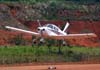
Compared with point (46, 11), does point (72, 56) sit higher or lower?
lower

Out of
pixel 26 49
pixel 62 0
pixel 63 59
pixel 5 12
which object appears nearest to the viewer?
pixel 63 59

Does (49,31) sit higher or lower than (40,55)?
higher

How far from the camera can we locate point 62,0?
323 ft

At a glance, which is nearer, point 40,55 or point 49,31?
point 40,55

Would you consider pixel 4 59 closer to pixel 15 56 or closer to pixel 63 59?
pixel 15 56

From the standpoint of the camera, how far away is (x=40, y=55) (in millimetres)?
54219

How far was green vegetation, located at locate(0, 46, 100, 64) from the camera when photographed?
165ft

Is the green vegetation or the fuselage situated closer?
the green vegetation

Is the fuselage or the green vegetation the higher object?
the fuselage

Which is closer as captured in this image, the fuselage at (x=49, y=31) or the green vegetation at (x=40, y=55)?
the green vegetation at (x=40, y=55)

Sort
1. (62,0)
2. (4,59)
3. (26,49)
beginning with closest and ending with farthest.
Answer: (4,59)
(26,49)
(62,0)

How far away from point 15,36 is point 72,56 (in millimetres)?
17266

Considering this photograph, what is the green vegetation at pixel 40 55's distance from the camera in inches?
1983

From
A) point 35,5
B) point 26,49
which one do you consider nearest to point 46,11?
point 35,5
